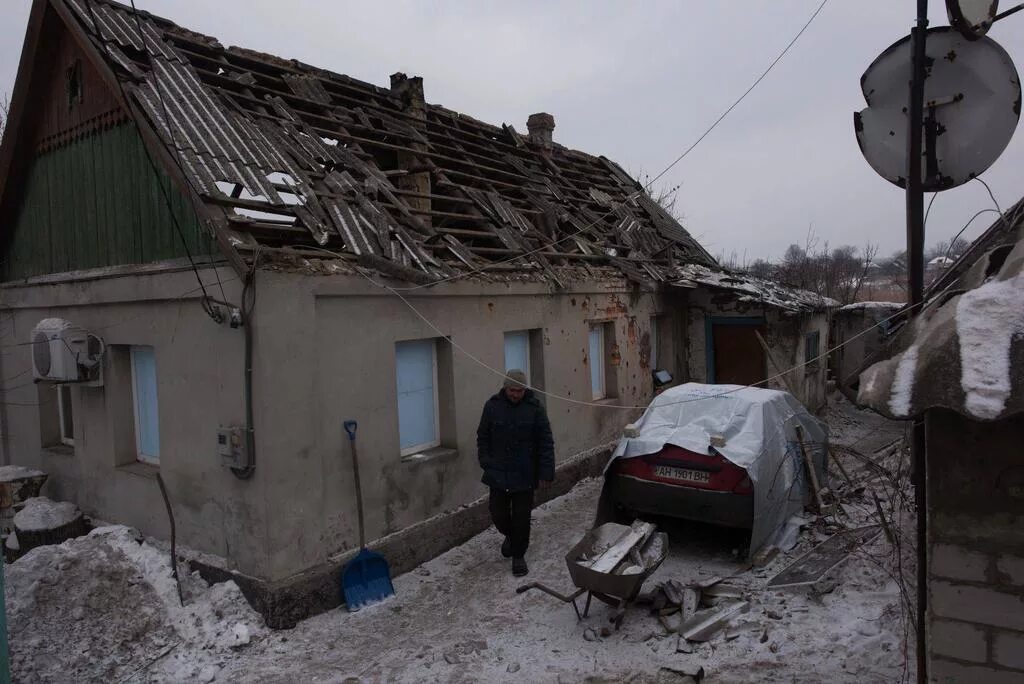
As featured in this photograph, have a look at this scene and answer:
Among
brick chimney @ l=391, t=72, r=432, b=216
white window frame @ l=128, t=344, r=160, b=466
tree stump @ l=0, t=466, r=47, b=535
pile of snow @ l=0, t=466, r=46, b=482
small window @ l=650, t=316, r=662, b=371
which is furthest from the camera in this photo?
small window @ l=650, t=316, r=662, b=371

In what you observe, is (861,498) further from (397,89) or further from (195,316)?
(397,89)

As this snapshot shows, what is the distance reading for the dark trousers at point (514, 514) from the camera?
712 cm

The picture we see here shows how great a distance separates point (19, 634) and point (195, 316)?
318 cm

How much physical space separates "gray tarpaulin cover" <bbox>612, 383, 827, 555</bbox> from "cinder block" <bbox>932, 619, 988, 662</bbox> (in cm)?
281

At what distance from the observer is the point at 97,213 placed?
7984mm

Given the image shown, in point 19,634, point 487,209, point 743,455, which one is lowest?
point 19,634

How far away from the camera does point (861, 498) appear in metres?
7.87

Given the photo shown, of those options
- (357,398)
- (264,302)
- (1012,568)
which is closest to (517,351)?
(357,398)

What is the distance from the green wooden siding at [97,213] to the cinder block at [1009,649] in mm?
6546

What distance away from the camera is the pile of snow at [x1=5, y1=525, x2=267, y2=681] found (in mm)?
5473

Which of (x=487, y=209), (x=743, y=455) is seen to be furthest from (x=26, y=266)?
(x=743, y=455)

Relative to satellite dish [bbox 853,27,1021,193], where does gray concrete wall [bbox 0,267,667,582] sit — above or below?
below

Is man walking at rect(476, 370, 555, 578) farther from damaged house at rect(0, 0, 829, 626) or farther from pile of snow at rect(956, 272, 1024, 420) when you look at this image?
pile of snow at rect(956, 272, 1024, 420)

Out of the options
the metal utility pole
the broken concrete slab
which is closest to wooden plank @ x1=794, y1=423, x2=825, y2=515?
the broken concrete slab
